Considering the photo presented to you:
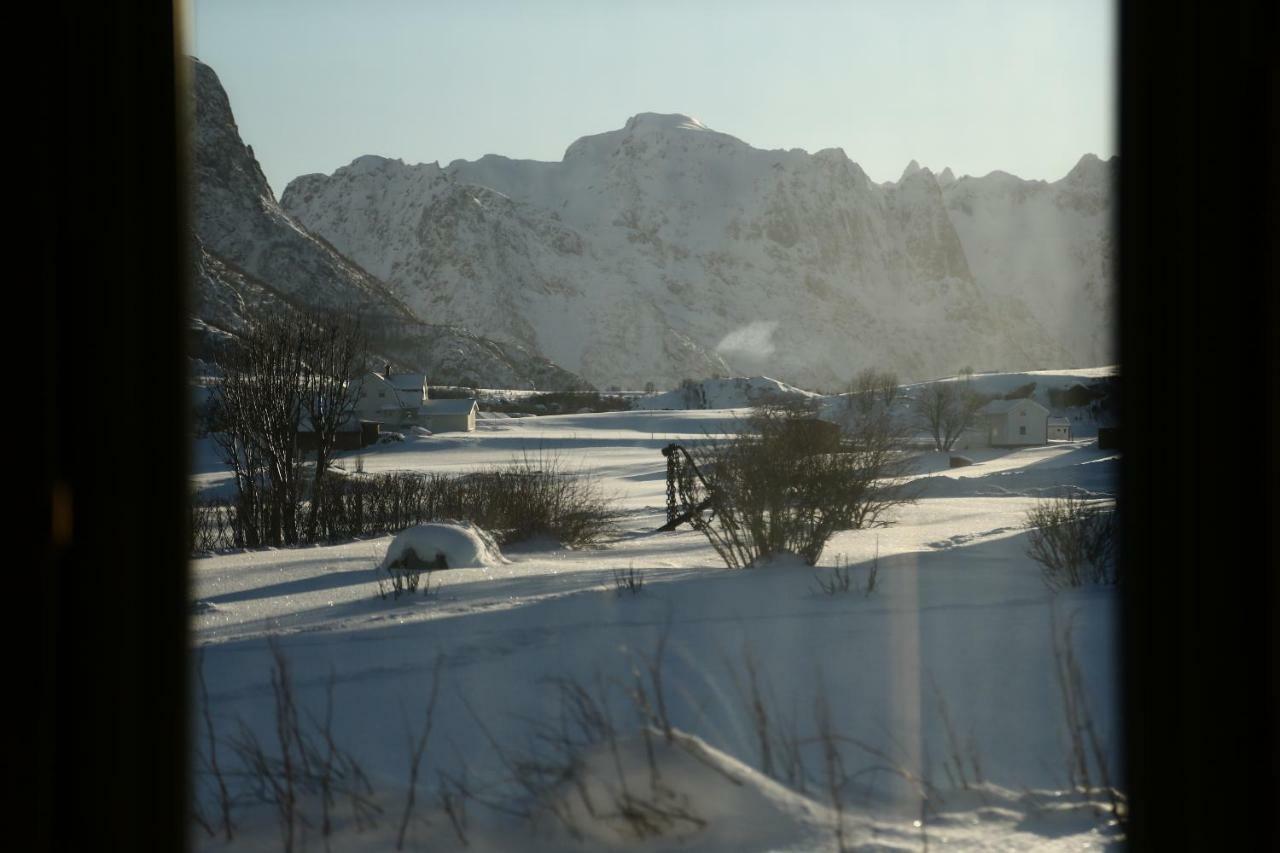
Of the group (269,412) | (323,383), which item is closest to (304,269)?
(323,383)

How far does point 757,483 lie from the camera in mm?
7605

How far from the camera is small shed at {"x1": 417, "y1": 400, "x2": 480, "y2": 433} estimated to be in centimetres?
5581

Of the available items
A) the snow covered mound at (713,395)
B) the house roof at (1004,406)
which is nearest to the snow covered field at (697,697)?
the house roof at (1004,406)

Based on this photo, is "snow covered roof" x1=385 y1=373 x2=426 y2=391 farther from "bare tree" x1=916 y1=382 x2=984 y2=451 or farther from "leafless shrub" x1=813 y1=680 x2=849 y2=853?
"leafless shrub" x1=813 y1=680 x2=849 y2=853

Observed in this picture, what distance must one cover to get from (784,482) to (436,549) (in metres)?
2.60

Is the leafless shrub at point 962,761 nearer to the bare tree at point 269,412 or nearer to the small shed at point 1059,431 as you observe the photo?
the bare tree at point 269,412

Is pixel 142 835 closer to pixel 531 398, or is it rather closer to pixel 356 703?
pixel 356 703

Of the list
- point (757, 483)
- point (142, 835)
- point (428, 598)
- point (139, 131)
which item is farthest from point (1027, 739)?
point (757, 483)

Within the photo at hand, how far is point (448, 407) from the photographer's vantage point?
2277 inches

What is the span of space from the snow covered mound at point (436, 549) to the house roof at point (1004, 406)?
41655 mm

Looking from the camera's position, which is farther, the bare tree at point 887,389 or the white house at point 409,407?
the bare tree at point 887,389

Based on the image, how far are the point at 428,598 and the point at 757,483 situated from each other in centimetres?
300

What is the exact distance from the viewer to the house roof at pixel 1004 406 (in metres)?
45.2

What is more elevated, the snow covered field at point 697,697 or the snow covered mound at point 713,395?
the snow covered mound at point 713,395
